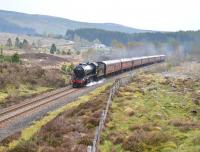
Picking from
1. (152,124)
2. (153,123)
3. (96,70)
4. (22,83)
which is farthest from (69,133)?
(96,70)

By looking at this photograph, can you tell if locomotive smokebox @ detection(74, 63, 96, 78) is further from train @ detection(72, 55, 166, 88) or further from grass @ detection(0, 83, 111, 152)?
grass @ detection(0, 83, 111, 152)

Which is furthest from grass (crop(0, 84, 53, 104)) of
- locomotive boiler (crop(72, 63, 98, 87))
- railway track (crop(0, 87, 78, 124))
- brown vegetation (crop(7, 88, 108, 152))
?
brown vegetation (crop(7, 88, 108, 152))

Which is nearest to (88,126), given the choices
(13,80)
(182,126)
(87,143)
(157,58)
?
(87,143)

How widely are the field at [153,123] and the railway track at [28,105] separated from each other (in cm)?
772

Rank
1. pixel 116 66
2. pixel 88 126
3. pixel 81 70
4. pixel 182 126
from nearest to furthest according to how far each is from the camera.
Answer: pixel 182 126
pixel 88 126
pixel 81 70
pixel 116 66

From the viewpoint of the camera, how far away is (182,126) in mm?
25703

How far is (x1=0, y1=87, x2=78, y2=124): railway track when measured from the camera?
34.5m

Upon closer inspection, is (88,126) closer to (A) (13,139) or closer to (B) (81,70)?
(A) (13,139)

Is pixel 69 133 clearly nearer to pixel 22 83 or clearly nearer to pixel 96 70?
pixel 22 83

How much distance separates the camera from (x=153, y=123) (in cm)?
2739

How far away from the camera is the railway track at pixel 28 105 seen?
113ft

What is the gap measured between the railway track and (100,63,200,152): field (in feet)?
25.3

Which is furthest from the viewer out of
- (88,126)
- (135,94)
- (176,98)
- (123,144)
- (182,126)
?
(135,94)

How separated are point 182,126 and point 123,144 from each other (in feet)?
18.0
